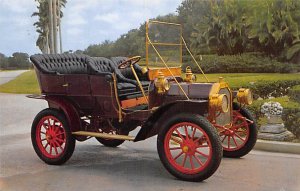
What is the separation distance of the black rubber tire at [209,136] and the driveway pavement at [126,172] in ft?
0.28

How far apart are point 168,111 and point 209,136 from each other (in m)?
0.63

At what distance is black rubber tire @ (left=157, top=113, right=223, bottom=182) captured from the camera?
Result: 4.62 metres

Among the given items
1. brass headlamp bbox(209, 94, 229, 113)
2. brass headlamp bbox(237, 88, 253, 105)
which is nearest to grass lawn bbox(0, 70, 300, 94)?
brass headlamp bbox(237, 88, 253, 105)

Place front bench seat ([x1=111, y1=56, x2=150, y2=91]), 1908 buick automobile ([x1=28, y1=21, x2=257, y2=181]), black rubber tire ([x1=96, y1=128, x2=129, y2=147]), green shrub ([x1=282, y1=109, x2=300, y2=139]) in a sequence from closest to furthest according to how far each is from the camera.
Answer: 1. 1908 buick automobile ([x1=28, y1=21, x2=257, y2=181])
2. front bench seat ([x1=111, y1=56, x2=150, y2=91])
3. black rubber tire ([x1=96, y1=128, x2=129, y2=147])
4. green shrub ([x1=282, y1=109, x2=300, y2=139])

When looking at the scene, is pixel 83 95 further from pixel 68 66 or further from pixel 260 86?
pixel 260 86

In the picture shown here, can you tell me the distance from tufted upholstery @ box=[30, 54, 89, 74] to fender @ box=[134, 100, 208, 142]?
4.08 feet

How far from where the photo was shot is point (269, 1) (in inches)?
1000

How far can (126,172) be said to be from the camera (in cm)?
537

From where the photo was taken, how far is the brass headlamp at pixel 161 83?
5.10 m

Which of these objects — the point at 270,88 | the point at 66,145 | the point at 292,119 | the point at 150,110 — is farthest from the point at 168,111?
the point at 270,88

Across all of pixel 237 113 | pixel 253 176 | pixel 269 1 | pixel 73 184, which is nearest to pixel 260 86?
pixel 237 113

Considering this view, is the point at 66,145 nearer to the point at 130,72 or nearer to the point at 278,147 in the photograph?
the point at 130,72

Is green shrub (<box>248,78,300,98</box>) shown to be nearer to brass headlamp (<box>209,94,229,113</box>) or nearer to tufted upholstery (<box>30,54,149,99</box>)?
tufted upholstery (<box>30,54,149,99</box>)

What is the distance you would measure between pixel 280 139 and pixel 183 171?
2466 millimetres
